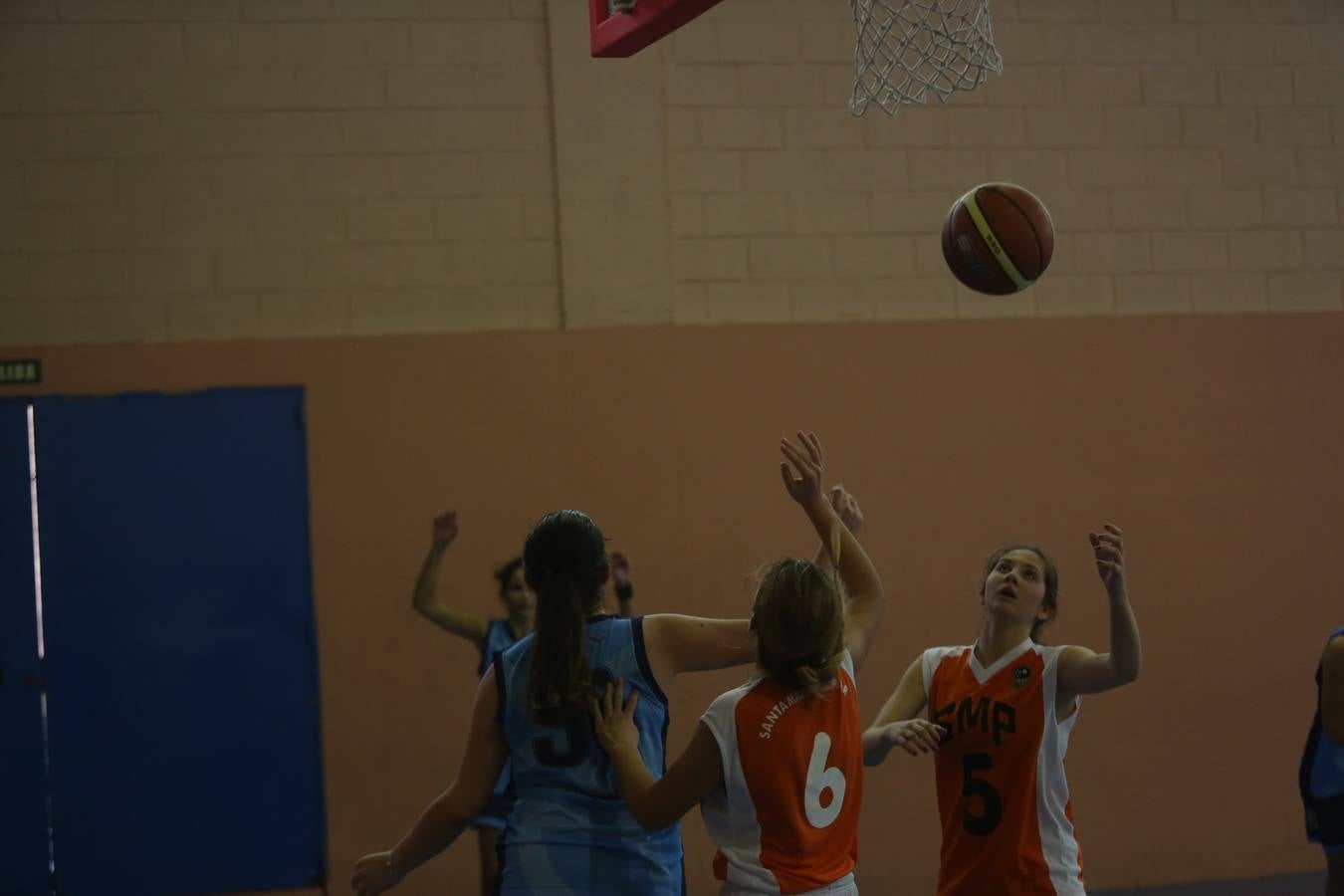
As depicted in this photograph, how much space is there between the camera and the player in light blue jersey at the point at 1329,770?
3.78 meters

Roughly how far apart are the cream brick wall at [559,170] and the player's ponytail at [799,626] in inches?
148

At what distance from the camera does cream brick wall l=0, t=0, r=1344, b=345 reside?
6.25 metres

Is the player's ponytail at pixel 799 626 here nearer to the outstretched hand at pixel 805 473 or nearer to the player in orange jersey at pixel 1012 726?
the outstretched hand at pixel 805 473

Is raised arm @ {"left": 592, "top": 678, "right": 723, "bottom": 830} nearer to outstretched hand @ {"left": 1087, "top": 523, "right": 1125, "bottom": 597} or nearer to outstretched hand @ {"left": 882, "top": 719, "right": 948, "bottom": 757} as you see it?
outstretched hand @ {"left": 882, "top": 719, "right": 948, "bottom": 757}

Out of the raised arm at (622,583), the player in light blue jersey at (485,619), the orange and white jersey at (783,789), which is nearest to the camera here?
the orange and white jersey at (783,789)

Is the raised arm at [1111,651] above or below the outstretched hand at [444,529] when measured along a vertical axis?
below

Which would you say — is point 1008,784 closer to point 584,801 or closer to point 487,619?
point 584,801

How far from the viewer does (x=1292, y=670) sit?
6.70m

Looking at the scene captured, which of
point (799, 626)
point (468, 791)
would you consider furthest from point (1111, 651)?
point (468, 791)

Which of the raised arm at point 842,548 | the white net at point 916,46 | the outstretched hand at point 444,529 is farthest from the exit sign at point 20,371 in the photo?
the raised arm at point 842,548

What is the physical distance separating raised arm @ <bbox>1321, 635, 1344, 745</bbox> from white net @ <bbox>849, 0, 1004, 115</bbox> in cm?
273

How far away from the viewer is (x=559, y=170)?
640 cm

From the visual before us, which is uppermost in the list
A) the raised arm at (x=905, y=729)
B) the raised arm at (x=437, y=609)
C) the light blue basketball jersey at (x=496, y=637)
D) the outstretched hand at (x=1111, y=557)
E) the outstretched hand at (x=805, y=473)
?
the outstretched hand at (x=805, y=473)

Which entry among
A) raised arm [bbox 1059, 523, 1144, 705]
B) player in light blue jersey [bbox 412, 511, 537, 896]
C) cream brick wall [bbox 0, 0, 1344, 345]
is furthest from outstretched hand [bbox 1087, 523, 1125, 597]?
cream brick wall [bbox 0, 0, 1344, 345]
